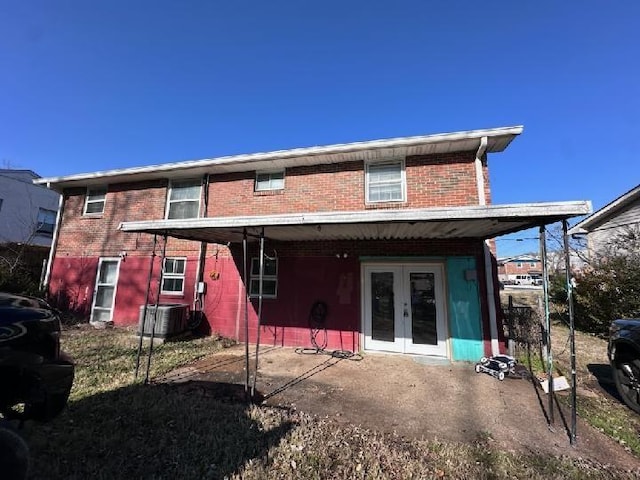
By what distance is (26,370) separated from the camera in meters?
2.67

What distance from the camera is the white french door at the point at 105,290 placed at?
35.4 ft

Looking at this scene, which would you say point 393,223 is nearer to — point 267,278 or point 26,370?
point 26,370

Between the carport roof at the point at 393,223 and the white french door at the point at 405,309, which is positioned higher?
the carport roof at the point at 393,223

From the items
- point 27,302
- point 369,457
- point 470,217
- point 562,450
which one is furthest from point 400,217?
point 27,302

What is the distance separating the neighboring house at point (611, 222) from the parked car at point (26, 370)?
16173 mm

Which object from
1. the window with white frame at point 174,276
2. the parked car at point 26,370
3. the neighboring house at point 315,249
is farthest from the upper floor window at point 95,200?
the parked car at point 26,370

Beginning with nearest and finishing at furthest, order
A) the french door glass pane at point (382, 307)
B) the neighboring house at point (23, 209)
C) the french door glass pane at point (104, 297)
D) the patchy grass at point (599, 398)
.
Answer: the patchy grass at point (599, 398) < the french door glass pane at point (382, 307) < the french door glass pane at point (104, 297) < the neighboring house at point (23, 209)

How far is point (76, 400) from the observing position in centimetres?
475

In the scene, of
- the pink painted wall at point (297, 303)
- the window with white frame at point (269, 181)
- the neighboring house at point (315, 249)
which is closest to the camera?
the neighboring house at point (315, 249)

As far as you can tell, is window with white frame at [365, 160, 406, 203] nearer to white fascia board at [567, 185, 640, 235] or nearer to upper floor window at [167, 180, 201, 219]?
upper floor window at [167, 180, 201, 219]

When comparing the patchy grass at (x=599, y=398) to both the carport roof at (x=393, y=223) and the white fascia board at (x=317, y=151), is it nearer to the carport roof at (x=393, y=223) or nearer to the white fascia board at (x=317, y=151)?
the carport roof at (x=393, y=223)

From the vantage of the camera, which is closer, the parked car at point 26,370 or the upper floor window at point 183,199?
the parked car at point 26,370

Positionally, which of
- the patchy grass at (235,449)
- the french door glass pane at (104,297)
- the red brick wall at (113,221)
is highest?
the red brick wall at (113,221)

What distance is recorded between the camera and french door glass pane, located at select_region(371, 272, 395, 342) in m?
7.90
